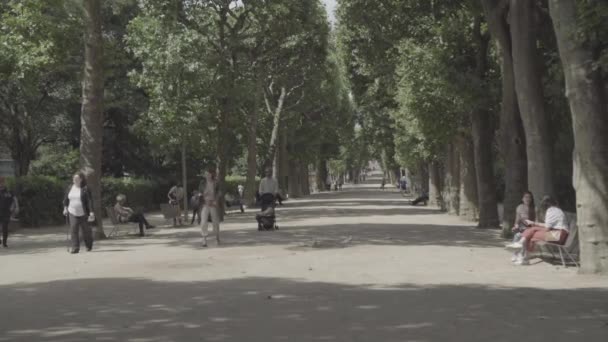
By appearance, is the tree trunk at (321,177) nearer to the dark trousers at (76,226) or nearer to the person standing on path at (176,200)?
the person standing on path at (176,200)

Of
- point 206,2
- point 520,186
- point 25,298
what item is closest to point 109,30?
point 206,2

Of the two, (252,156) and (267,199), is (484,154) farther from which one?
(252,156)

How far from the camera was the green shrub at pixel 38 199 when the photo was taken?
91.9 ft

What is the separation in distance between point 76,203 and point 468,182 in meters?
15.0

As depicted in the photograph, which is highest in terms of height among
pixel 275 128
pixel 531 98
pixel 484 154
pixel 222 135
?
pixel 275 128

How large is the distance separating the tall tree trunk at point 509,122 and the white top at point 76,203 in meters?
10.2

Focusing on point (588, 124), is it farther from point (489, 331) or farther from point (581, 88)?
point (489, 331)

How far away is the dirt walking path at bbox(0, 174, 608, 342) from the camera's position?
23.6ft

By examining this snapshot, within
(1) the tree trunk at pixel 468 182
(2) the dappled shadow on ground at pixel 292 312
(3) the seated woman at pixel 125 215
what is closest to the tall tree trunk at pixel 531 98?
(2) the dappled shadow on ground at pixel 292 312

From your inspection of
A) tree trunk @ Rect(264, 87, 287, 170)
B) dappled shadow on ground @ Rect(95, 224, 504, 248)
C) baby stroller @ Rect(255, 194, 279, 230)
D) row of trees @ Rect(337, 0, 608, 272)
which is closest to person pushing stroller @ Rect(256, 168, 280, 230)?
baby stroller @ Rect(255, 194, 279, 230)

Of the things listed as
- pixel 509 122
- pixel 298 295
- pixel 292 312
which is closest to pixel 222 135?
pixel 509 122

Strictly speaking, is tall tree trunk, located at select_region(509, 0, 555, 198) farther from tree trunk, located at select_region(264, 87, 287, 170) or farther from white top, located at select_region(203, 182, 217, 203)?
tree trunk, located at select_region(264, 87, 287, 170)

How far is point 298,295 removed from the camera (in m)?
9.48

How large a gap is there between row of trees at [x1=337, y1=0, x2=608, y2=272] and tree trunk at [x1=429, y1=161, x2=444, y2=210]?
263mm
